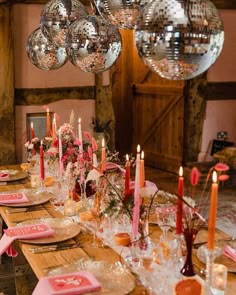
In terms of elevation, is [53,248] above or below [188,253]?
below

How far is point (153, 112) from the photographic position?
7391mm

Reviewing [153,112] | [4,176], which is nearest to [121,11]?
[4,176]

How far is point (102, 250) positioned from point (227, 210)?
334 cm

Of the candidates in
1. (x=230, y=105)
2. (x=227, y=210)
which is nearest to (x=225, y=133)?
(x=230, y=105)

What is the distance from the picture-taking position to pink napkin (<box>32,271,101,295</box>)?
67.6 inches

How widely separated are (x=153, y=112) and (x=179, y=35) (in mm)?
5676

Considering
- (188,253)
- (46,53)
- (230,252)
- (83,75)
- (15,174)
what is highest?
(46,53)

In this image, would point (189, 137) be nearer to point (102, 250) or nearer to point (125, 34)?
point (125, 34)

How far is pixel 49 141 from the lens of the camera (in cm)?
351

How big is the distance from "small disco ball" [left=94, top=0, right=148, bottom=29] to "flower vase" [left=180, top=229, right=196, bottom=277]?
3.96ft

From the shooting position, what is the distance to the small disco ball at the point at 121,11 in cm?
247

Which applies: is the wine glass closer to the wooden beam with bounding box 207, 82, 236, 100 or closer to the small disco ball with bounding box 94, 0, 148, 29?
the small disco ball with bounding box 94, 0, 148, 29

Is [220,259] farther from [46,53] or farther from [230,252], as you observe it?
[46,53]

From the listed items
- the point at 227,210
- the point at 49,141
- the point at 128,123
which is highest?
the point at 49,141
